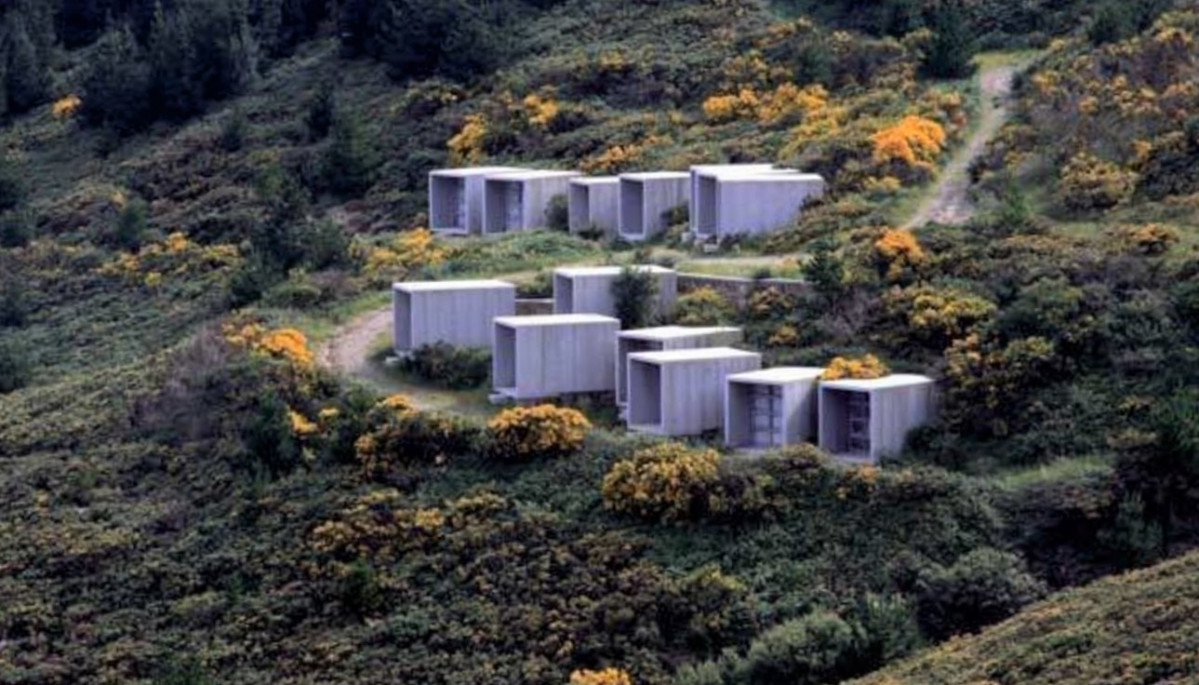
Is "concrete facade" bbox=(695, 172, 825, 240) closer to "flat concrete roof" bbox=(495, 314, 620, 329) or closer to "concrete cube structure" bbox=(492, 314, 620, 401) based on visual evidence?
"flat concrete roof" bbox=(495, 314, 620, 329)

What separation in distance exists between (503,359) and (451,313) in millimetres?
2035

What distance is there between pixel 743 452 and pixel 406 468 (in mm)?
3927

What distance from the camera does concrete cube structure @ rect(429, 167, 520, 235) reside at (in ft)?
142

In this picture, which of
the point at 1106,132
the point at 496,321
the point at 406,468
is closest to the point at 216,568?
the point at 406,468

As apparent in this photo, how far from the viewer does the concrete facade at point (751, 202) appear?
3834cm

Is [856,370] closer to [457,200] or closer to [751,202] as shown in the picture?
[751,202]

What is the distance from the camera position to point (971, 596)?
2597cm

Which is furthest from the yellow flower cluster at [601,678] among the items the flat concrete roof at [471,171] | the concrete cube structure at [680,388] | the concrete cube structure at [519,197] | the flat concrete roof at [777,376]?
the flat concrete roof at [471,171]

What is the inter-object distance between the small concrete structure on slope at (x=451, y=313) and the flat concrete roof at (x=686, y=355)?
3.62 meters

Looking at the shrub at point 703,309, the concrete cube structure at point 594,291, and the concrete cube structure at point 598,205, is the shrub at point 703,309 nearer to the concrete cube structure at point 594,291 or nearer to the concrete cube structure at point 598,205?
the concrete cube structure at point 594,291

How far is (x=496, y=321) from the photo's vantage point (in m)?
33.3

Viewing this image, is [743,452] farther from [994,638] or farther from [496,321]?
[994,638]

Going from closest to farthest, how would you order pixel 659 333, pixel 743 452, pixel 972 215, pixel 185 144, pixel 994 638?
pixel 994 638
pixel 743 452
pixel 659 333
pixel 972 215
pixel 185 144

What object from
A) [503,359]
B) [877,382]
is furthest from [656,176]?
[877,382]
